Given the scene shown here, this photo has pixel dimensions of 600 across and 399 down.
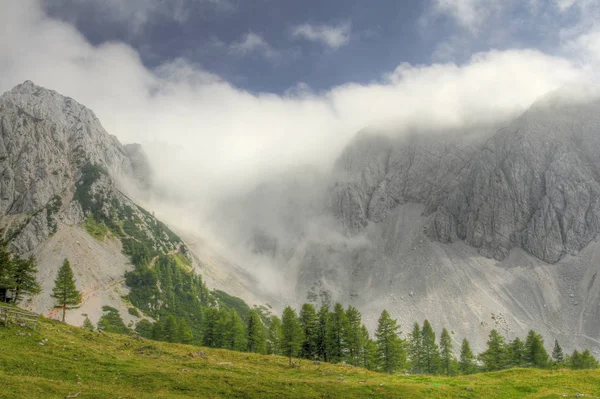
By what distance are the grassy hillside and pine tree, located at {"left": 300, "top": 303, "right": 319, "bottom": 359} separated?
2912cm

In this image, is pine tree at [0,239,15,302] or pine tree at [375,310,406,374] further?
pine tree at [375,310,406,374]

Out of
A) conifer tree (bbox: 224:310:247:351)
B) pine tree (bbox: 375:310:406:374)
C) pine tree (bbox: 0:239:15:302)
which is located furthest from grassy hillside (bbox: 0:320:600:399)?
conifer tree (bbox: 224:310:247:351)

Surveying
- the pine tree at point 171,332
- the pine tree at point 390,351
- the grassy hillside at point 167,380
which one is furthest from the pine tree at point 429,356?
the pine tree at point 171,332

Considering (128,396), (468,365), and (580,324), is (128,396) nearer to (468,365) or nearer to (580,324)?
(468,365)

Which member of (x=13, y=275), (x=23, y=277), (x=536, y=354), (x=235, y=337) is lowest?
(x=536, y=354)

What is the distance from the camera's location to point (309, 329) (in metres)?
76.4

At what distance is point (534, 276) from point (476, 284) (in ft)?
98.1

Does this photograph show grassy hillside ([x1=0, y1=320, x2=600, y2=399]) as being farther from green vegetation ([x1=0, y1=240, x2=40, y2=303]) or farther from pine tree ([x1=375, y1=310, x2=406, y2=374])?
pine tree ([x1=375, y1=310, x2=406, y2=374])

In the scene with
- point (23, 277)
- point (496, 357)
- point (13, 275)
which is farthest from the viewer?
point (496, 357)

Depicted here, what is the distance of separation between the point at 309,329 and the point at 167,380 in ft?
154

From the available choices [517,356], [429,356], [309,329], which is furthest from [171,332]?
[517,356]

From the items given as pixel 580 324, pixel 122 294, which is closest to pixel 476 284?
pixel 580 324

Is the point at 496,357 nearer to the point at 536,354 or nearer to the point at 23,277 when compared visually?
the point at 536,354

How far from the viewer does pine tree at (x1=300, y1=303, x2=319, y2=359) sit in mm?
75000
